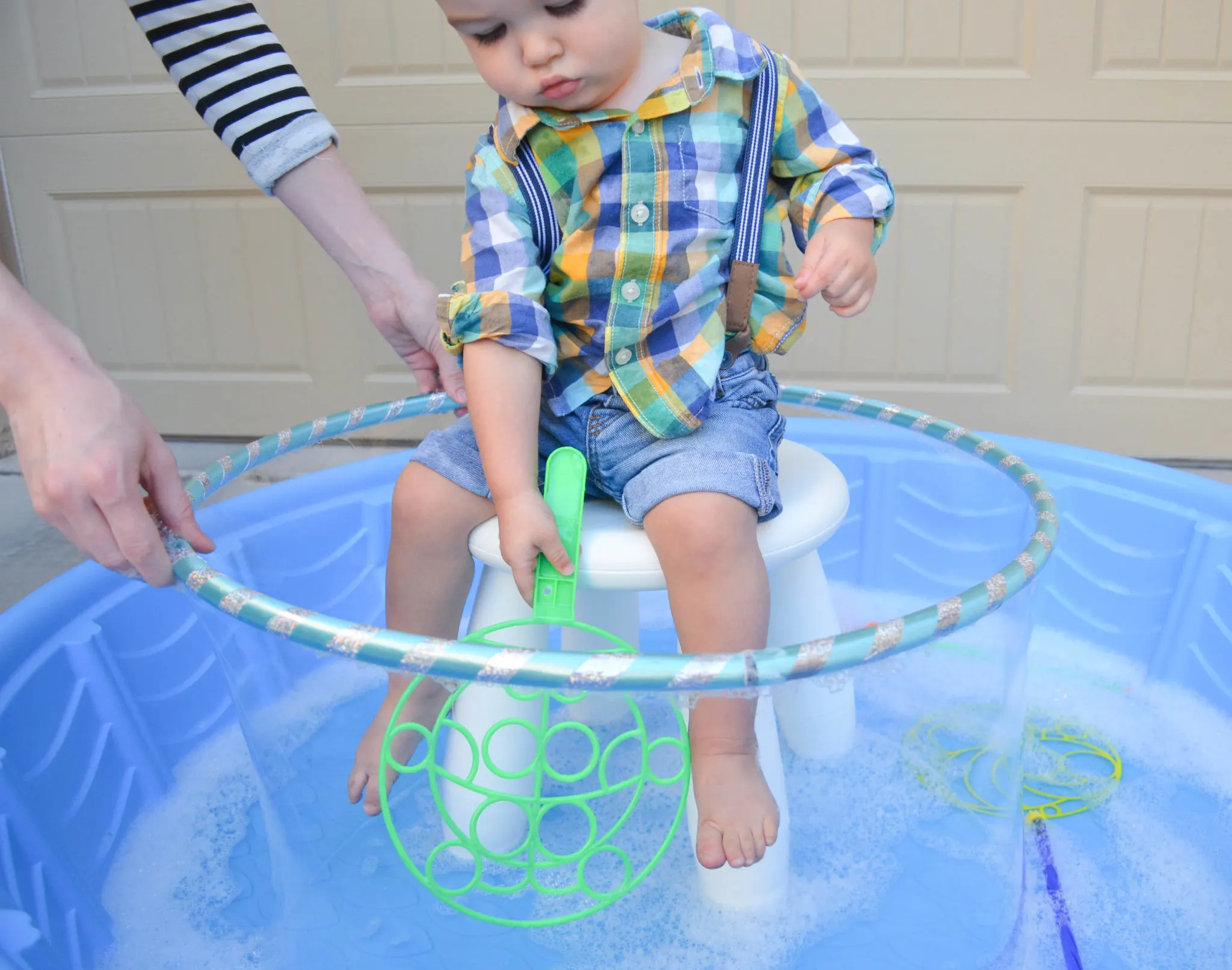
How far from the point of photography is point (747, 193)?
0.81 m

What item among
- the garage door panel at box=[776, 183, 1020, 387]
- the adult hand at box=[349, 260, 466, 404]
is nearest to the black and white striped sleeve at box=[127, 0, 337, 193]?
the adult hand at box=[349, 260, 466, 404]

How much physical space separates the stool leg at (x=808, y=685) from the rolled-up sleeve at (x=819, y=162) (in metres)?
0.27

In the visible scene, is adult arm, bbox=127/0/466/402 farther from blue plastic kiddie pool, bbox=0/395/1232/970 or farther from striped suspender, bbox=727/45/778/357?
striped suspender, bbox=727/45/778/357

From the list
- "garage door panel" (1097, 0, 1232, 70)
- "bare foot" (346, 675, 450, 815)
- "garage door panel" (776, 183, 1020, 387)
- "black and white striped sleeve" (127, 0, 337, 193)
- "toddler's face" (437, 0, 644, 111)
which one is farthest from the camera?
"garage door panel" (776, 183, 1020, 387)

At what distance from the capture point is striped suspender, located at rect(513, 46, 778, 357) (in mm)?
809

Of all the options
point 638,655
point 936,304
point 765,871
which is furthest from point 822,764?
point 936,304

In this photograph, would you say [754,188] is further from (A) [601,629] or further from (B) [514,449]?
(A) [601,629]

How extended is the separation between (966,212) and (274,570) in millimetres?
1208

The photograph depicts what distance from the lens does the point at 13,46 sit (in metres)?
1.88

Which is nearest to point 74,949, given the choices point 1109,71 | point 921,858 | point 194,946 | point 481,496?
point 194,946

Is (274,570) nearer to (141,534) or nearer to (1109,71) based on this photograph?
(141,534)

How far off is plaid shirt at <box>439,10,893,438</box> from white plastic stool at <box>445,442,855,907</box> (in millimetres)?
98

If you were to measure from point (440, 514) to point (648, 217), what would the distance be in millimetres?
263

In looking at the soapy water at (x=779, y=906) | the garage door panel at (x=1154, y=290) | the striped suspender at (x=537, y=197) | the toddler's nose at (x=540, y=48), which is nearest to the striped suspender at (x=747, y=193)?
A: the striped suspender at (x=537, y=197)
